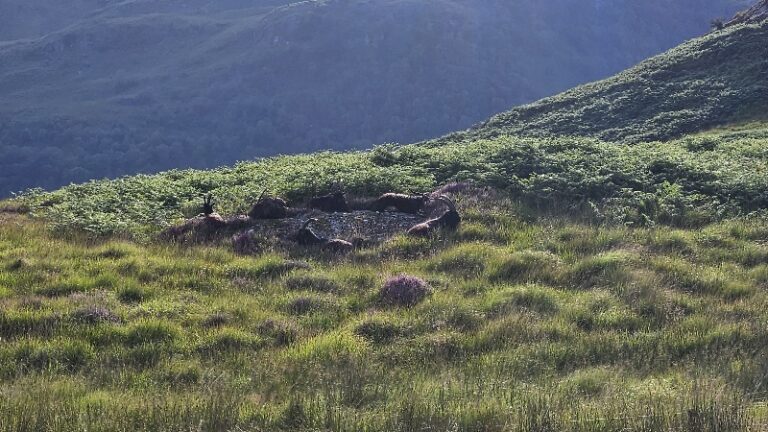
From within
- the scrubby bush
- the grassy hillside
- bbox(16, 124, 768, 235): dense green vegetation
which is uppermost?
the scrubby bush

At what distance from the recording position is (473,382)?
7215 millimetres

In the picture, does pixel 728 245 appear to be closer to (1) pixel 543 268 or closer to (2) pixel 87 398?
(1) pixel 543 268

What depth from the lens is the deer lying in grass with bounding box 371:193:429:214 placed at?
52.3 ft

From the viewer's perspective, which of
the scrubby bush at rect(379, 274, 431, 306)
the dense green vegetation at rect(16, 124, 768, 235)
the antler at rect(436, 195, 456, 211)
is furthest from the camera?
the dense green vegetation at rect(16, 124, 768, 235)

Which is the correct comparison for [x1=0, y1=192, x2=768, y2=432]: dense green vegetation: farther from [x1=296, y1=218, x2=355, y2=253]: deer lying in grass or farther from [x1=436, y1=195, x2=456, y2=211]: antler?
[x1=436, y1=195, x2=456, y2=211]: antler

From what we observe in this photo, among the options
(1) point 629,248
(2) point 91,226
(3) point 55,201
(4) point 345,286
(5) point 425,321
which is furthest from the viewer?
(3) point 55,201

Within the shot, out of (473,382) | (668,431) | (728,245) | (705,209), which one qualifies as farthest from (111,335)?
(705,209)

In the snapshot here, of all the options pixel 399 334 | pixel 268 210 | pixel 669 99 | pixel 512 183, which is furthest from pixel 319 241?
pixel 669 99

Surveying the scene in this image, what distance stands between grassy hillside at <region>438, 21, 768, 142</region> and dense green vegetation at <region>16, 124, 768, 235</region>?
1128cm

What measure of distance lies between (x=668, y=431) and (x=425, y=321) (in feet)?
13.1

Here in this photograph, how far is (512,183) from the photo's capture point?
17797 mm

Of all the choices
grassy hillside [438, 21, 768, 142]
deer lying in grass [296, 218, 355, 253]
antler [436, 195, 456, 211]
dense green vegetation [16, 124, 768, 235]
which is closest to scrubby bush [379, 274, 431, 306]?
deer lying in grass [296, 218, 355, 253]

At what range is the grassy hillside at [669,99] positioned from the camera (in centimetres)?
3319

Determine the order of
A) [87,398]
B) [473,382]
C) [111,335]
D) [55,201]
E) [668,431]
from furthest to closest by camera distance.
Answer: [55,201], [111,335], [473,382], [87,398], [668,431]
